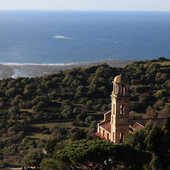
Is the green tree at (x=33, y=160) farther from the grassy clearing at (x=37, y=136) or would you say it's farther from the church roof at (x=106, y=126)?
the grassy clearing at (x=37, y=136)

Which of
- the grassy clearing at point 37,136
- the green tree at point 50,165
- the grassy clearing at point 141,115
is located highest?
the green tree at point 50,165

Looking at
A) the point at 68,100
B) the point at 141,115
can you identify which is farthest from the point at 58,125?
the point at 141,115

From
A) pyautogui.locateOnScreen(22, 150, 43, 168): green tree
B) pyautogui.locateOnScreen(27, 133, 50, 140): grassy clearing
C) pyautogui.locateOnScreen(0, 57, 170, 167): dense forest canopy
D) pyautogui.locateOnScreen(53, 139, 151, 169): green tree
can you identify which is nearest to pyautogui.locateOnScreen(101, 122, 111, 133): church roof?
pyautogui.locateOnScreen(0, 57, 170, 167): dense forest canopy

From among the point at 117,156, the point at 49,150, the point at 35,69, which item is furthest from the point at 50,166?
the point at 35,69

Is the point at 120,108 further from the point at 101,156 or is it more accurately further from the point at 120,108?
the point at 101,156

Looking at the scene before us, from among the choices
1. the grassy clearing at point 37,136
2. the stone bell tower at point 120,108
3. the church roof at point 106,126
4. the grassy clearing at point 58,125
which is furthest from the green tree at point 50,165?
the grassy clearing at point 58,125

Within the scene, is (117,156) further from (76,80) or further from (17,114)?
(76,80)

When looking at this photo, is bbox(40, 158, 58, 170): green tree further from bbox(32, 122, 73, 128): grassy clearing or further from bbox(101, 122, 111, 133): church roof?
bbox(32, 122, 73, 128): grassy clearing
